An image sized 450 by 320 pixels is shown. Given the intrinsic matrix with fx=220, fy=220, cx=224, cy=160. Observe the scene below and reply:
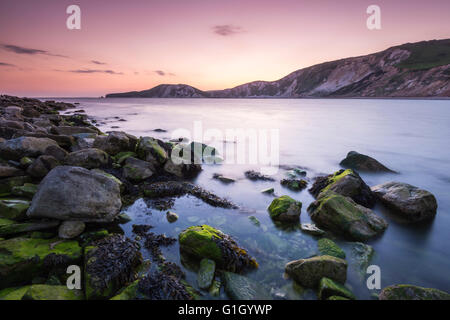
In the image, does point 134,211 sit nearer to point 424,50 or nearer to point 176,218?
point 176,218

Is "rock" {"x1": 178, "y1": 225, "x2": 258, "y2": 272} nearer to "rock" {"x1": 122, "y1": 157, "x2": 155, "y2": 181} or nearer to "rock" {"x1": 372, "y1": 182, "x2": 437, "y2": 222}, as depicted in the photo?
"rock" {"x1": 122, "y1": 157, "x2": 155, "y2": 181}

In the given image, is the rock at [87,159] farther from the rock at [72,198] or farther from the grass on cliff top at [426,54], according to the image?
the grass on cliff top at [426,54]

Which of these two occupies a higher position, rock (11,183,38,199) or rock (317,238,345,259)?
rock (11,183,38,199)

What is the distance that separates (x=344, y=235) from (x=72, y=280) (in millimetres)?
6058

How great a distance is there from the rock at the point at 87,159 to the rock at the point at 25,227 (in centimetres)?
353

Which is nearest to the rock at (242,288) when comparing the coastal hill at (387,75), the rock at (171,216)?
the rock at (171,216)

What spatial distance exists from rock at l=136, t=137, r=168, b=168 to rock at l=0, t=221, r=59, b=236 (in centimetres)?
487

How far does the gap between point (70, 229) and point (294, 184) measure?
7.65 meters

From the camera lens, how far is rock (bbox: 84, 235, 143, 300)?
362 cm

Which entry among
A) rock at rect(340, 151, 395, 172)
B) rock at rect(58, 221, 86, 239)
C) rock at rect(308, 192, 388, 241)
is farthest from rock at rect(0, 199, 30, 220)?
rock at rect(340, 151, 395, 172)

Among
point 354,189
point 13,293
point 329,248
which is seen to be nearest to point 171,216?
point 13,293

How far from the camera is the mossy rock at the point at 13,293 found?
3.30 meters
